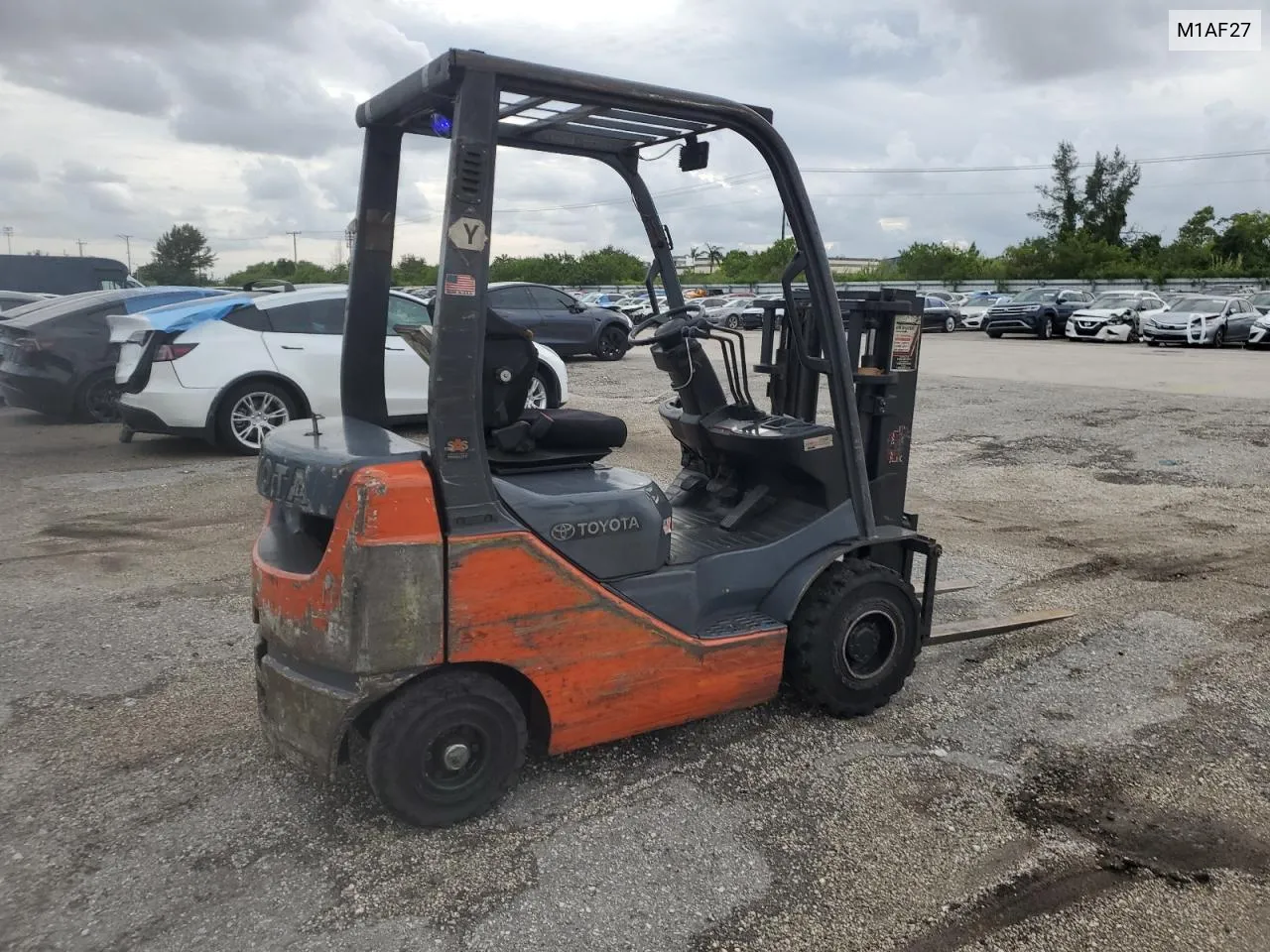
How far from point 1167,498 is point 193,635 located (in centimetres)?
757

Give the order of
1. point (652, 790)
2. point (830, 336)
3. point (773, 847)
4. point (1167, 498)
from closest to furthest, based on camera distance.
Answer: point (773, 847) → point (652, 790) → point (830, 336) → point (1167, 498)

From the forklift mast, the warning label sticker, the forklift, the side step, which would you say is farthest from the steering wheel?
the side step

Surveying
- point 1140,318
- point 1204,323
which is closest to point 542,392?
point 1204,323

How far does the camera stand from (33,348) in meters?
10.9

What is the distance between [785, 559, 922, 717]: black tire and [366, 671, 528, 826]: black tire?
121 cm

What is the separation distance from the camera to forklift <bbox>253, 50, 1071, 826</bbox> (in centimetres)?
297

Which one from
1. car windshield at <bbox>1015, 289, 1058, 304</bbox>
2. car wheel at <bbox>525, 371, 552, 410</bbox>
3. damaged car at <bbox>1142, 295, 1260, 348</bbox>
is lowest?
→ car wheel at <bbox>525, 371, 552, 410</bbox>

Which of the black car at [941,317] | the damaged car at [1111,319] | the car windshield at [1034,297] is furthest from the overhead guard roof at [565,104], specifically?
the black car at [941,317]

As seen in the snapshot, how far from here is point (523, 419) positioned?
3.53 metres

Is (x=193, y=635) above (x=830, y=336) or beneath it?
beneath

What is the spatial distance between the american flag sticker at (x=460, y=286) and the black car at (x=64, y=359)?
9656 millimetres

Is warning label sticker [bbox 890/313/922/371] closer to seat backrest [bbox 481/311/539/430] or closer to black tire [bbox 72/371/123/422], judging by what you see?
seat backrest [bbox 481/311/539/430]

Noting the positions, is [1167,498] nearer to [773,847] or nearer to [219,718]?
[773,847]

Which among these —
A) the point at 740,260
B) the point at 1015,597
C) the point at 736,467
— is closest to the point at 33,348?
the point at 736,467
